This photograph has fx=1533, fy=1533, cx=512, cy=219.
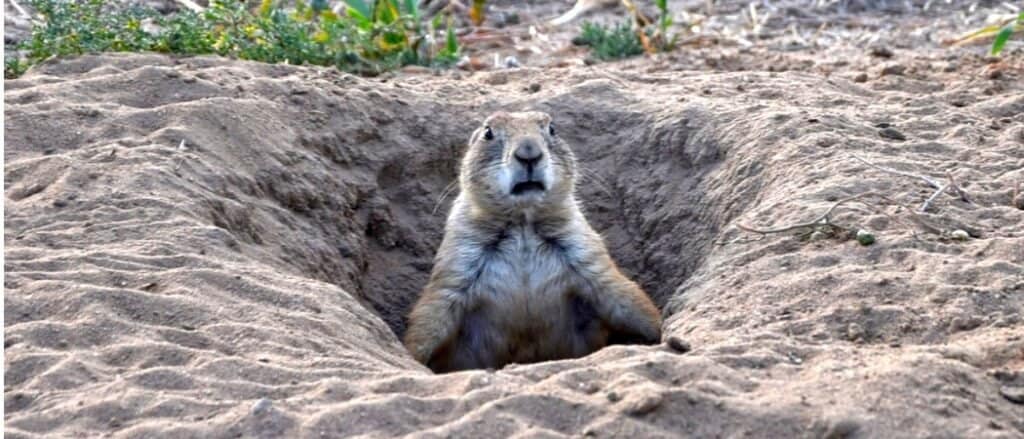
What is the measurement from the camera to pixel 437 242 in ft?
28.2

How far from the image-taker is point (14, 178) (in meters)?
6.77

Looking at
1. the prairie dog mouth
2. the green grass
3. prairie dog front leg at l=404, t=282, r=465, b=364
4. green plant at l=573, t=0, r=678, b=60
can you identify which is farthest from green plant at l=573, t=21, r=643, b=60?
prairie dog front leg at l=404, t=282, r=465, b=364

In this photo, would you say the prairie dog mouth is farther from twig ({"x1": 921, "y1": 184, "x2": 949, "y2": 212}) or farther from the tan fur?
twig ({"x1": 921, "y1": 184, "x2": 949, "y2": 212})

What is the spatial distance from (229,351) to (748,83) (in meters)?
4.66

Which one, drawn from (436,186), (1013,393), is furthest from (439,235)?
(1013,393)

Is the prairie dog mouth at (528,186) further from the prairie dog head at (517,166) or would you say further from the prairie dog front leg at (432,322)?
the prairie dog front leg at (432,322)

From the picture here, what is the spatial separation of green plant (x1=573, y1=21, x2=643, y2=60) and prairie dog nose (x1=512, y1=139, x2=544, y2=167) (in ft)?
13.3

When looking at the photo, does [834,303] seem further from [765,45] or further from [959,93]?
[765,45]

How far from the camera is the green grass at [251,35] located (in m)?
8.36

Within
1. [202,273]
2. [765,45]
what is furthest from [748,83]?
[202,273]

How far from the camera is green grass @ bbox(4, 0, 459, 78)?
27.4ft

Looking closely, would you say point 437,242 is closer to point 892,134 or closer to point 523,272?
point 523,272

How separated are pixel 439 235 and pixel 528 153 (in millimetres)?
1812

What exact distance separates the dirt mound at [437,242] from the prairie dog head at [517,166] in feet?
2.51
